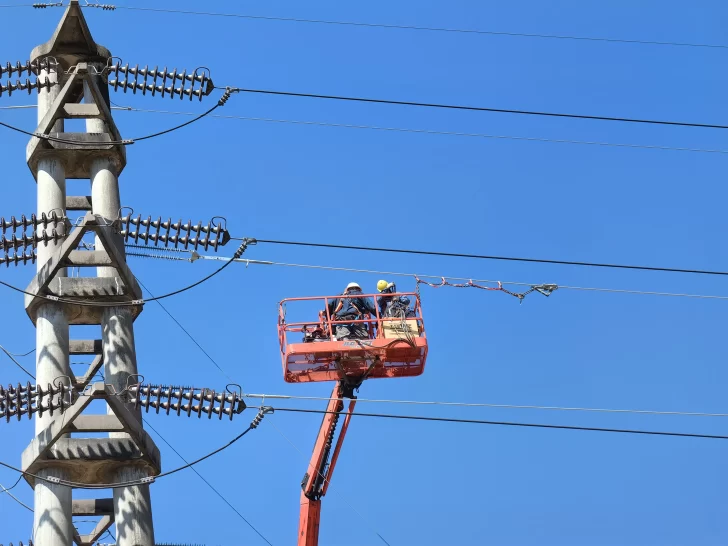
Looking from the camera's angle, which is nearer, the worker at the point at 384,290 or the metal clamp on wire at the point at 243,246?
the metal clamp on wire at the point at 243,246

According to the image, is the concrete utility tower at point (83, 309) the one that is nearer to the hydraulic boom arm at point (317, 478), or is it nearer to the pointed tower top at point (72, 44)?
the pointed tower top at point (72, 44)

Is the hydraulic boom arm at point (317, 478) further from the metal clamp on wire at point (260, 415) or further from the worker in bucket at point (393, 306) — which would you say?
the metal clamp on wire at point (260, 415)

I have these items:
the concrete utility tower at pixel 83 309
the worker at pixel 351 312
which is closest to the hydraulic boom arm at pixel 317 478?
the worker at pixel 351 312

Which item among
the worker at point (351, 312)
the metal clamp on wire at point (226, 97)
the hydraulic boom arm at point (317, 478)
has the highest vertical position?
the metal clamp on wire at point (226, 97)

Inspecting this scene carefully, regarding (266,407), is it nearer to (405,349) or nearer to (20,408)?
(20,408)

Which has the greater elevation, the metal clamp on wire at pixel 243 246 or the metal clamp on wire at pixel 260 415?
the metal clamp on wire at pixel 243 246

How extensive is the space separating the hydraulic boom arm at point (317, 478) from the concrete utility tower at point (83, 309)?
6.86 m

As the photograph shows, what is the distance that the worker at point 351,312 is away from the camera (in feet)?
92.1

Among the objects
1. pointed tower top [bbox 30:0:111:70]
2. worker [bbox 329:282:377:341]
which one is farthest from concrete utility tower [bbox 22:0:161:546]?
worker [bbox 329:282:377:341]

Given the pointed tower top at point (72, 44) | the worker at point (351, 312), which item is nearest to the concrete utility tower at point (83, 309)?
the pointed tower top at point (72, 44)

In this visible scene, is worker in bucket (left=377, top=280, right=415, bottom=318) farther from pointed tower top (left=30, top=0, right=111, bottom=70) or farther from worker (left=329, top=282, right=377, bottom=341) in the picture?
pointed tower top (left=30, top=0, right=111, bottom=70)

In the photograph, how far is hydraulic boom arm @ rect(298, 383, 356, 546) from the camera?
2930 cm

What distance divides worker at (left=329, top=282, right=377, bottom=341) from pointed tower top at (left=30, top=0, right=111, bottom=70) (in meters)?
6.72

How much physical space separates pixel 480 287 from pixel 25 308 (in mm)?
7828
